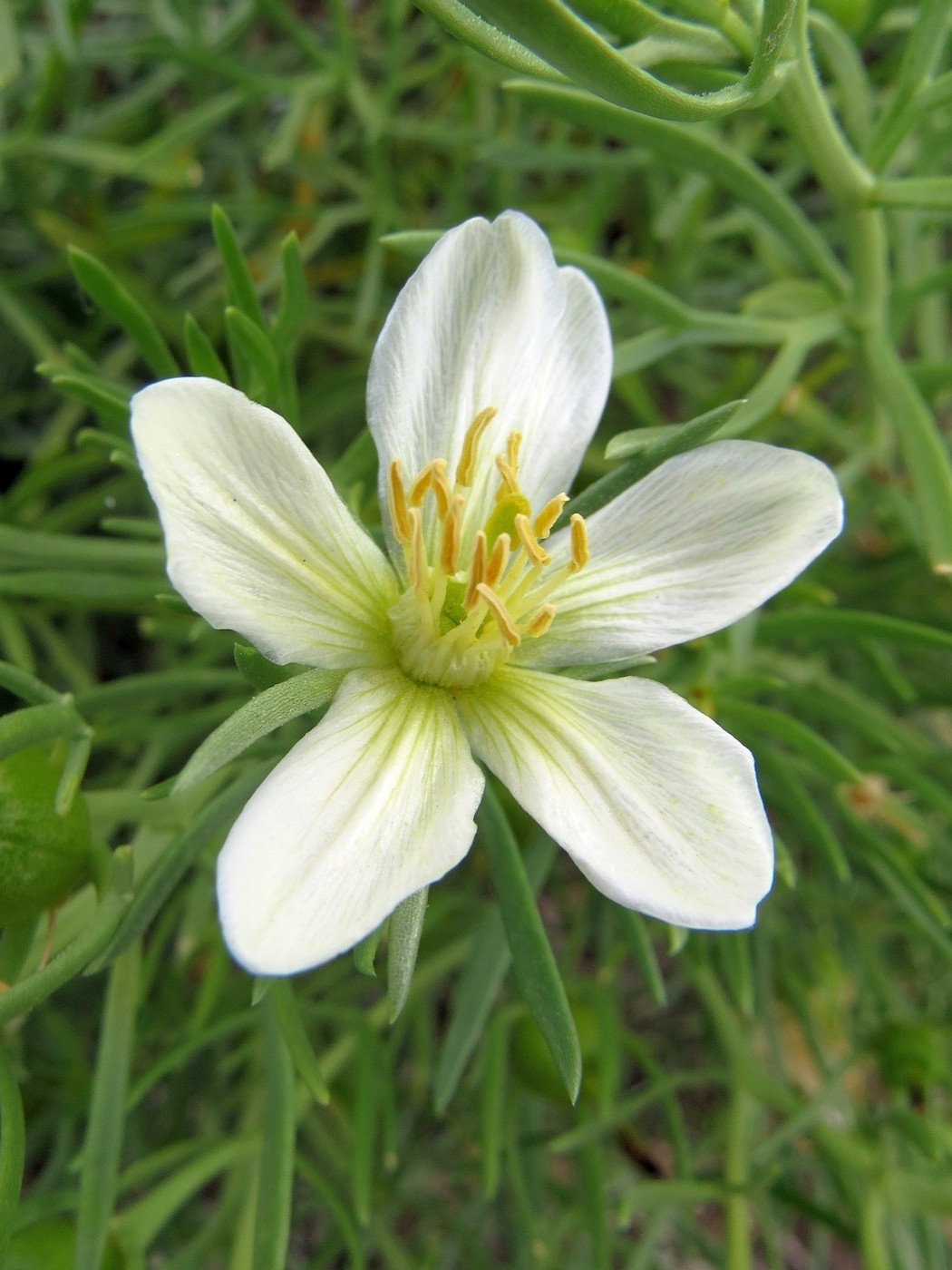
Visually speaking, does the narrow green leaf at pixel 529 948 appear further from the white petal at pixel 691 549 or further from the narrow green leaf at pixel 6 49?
the narrow green leaf at pixel 6 49

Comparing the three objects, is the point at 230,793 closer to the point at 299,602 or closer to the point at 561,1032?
the point at 299,602

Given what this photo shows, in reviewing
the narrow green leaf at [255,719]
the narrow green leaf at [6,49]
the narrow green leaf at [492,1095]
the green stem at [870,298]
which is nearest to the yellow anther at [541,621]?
the narrow green leaf at [255,719]

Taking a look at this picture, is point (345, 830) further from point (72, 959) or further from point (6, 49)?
point (6, 49)

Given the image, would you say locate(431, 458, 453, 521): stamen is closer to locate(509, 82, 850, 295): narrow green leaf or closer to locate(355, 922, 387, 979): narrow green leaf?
locate(355, 922, 387, 979): narrow green leaf

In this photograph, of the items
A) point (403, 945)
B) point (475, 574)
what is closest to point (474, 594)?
point (475, 574)

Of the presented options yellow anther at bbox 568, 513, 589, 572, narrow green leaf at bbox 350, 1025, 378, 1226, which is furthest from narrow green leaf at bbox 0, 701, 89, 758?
narrow green leaf at bbox 350, 1025, 378, 1226
